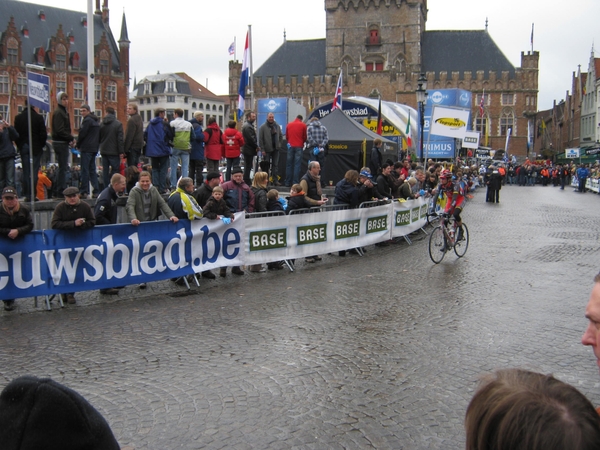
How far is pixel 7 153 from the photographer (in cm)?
1262

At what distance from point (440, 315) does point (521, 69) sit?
85.7 metres

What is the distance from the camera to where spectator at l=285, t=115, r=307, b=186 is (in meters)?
17.8

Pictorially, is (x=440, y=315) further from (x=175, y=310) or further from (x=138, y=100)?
(x=138, y=100)

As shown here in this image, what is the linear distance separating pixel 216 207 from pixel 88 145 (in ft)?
13.1

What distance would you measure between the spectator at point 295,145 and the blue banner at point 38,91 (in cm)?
817

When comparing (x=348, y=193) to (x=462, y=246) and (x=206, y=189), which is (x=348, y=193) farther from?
(x=206, y=189)

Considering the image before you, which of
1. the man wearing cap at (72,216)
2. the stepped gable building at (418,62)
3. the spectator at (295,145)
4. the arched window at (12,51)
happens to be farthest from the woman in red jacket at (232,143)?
the stepped gable building at (418,62)

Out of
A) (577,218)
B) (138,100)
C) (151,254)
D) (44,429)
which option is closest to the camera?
(44,429)

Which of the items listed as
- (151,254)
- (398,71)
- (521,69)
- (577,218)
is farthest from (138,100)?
(151,254)

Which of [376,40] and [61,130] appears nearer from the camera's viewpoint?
[61,130]

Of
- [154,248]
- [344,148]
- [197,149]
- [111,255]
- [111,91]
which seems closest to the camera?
[111,255]

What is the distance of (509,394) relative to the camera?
57.0 inches

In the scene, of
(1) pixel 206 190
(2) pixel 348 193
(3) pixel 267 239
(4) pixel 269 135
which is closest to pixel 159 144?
(1) pixel 206 190

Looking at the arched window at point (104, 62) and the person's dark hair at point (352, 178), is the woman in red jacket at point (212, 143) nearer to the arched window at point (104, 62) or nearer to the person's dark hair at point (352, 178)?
the person's dark hair at point (352, 178)
